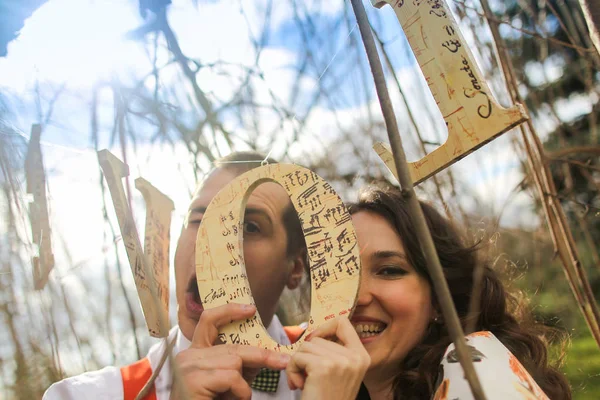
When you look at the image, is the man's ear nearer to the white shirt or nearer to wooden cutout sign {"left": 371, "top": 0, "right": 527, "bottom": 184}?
the white shirt

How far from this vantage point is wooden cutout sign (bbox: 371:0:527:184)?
746 mm

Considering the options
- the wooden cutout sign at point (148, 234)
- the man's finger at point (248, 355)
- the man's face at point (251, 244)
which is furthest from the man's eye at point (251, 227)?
the man's finger at point (248, 355)

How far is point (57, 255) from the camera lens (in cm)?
96

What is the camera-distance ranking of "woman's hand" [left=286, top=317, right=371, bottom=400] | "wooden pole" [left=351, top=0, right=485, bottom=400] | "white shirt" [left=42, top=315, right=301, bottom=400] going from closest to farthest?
"wooden pole" [left=351, top=0, right=485, bottom=400] < "woman's hand" [left=286, top=317, right=371, bottom=400] < "white shirt" [left=42, top=315, right=301, bottom=400]

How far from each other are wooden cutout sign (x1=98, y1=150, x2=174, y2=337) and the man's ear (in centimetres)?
42

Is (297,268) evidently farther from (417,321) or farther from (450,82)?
(450,82)

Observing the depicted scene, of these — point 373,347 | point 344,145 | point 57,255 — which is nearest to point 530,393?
point 373,347

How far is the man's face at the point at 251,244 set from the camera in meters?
1.27

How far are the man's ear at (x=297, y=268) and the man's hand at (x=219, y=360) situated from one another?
1.86 feet

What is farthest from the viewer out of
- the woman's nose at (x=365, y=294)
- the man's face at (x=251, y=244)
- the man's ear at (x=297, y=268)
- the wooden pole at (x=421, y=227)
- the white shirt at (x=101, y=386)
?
the man's ear at (x=297, y=268)

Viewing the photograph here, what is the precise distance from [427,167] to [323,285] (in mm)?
264

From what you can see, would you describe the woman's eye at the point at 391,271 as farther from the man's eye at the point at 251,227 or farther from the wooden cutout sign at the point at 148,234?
the wooden cutout sign at the point at 148,234

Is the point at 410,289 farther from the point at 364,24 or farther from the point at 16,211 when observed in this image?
the point at 16,211

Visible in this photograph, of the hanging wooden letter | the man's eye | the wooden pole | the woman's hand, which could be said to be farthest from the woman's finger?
the man's eye
